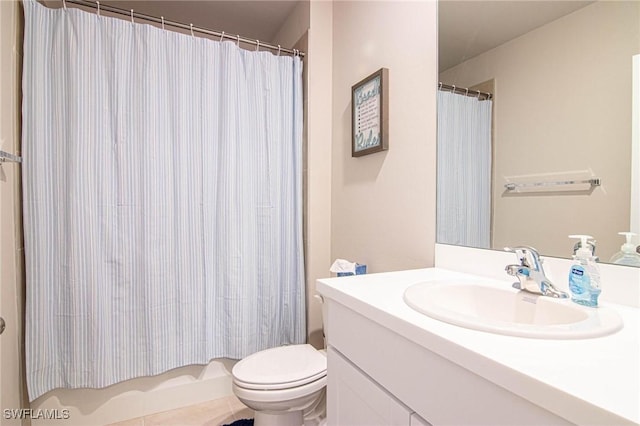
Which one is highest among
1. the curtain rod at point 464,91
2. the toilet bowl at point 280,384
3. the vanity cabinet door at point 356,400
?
the curtain rod at point 464,91

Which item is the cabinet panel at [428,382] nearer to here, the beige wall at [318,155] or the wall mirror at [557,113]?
the wall mirror at [557,113]

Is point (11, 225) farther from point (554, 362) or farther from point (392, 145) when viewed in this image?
point (554, 362)

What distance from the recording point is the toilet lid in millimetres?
1285

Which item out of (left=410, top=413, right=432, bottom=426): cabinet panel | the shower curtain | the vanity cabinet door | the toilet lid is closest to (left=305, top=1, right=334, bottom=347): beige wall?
the shower curtain

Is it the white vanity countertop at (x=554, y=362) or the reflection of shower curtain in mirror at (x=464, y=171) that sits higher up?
the reflection of shower curtain in mirror at (x=464, y=171)

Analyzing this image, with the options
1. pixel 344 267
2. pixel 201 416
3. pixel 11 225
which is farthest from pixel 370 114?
pixel 201 416

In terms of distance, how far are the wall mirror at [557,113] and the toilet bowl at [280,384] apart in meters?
0.83

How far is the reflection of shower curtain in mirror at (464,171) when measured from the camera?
1077 mm

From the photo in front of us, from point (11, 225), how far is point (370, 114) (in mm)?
1712

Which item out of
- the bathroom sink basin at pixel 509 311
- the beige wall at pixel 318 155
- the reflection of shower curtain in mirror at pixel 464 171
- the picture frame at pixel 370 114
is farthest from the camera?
the beige wall at pixel 318 155

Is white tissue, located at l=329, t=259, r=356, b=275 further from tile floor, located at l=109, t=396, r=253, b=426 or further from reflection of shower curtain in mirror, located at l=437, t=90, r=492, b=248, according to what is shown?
tile floor, located at l=109, t=396, r=253, b=426

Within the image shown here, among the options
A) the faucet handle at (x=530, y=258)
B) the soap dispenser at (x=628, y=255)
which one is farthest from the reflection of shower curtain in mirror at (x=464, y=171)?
the soap dispenser at (x=628, y=255)

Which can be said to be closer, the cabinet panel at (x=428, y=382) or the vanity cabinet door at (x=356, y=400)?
the cabinet panel at (x=428, y=382)

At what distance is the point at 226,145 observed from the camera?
178 centimetres
